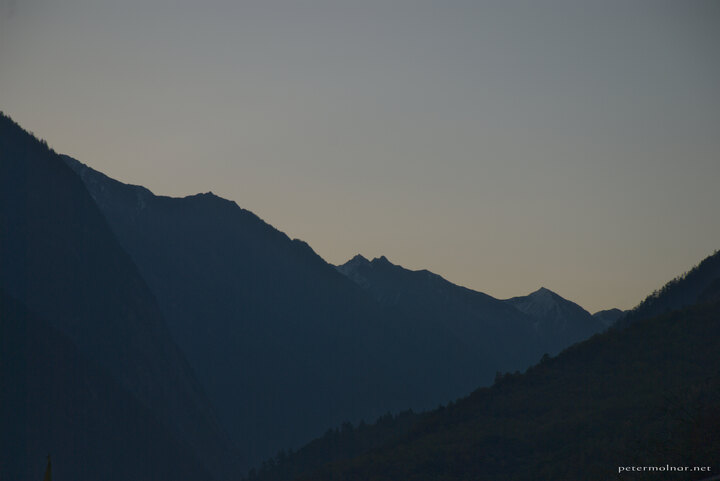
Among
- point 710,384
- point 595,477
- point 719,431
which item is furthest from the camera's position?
point 710,384

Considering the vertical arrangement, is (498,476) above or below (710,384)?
below

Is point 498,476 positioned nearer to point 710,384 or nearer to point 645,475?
point 710,384

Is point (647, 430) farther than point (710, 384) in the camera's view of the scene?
No

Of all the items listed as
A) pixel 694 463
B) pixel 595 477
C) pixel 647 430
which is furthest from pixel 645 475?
pixel 647 430

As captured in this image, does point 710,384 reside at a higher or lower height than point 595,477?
higher

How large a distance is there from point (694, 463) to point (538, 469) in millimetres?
125481

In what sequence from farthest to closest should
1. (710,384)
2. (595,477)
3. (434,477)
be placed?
(434,477), (710,384), (595,477)

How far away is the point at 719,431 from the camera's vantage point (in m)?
70.6

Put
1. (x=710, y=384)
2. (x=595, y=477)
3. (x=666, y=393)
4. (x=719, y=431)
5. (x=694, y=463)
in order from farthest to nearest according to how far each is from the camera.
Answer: (x=666, y=393)
(x=710, y=384)
(x=595, y=477)
(x=719, y=431)
(x=694, y=463)

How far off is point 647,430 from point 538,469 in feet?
115

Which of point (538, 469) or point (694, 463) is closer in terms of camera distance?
point (694, 463)

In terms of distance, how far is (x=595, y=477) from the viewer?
482 ft

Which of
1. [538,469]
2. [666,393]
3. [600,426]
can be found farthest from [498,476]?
[666,393]

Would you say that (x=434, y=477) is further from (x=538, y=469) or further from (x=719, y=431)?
(x=719, y=431)
